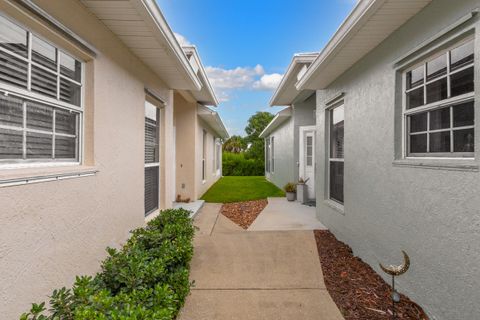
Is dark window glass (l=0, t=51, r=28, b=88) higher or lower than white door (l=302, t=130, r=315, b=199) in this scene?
higher

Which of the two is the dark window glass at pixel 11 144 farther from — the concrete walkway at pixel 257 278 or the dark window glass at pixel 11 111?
the concrete walkway at pixel 257 278

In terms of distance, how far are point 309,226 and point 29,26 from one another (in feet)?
20.4

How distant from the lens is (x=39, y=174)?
230cm

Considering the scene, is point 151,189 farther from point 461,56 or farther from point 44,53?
point 461,56

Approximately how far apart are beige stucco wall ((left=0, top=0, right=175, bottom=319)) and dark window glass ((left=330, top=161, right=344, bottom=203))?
4.17 metres

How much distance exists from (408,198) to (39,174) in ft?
13.0

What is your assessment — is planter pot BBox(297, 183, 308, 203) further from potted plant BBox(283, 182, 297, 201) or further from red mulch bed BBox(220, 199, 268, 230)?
red mulch bed BBox(220, 199, 268, 230)

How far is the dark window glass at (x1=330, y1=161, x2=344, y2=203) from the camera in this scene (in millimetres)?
6109

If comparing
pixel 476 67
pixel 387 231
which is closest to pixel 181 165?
pixel 387 231

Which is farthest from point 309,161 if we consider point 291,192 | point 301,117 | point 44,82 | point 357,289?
point 44,82

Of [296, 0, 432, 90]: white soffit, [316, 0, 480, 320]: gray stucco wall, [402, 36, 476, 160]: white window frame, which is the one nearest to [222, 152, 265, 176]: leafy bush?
[316, 0, 480, 320]: gray stucco wall

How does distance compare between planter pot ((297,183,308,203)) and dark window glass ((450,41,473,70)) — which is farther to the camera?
planter pot ((297,183,308,203))

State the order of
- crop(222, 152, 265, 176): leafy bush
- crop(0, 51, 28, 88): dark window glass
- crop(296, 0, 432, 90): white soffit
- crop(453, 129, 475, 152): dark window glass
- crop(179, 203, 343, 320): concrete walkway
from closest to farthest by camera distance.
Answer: crop(0, 51, 28, 88): dark window glass → crop(453, 129, 475, 152): dark window glass → crop(296, 0, 432, 90): white soffit → crop(179, 203, 343, 320): concrete walkway → crop(222, 152, 265, 176): leafy bush

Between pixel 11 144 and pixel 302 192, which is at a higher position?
pixel 11 144
